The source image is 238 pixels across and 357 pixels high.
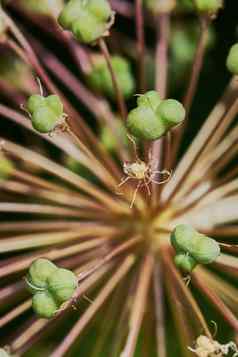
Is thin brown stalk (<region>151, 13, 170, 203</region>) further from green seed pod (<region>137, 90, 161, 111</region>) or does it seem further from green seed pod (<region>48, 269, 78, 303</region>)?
green seed pod (<region>48, 269, 78, 303</region>)

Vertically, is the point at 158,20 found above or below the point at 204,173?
above

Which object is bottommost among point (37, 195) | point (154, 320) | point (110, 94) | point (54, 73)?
point (154, 320)

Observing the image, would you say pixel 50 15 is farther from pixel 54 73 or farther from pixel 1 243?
pixel 1 243

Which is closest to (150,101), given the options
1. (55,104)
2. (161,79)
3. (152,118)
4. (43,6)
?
(152,118)

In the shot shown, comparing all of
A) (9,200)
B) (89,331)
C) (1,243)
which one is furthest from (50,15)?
(89,331)

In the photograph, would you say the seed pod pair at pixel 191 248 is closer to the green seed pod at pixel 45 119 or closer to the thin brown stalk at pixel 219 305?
the thin brown stalk at pixel 219 305

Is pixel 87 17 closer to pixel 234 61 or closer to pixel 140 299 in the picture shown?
pixel 234 61

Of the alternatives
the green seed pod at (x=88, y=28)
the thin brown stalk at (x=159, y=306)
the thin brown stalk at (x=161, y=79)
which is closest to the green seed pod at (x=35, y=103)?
the green seed pod at (x=88, y=28)
